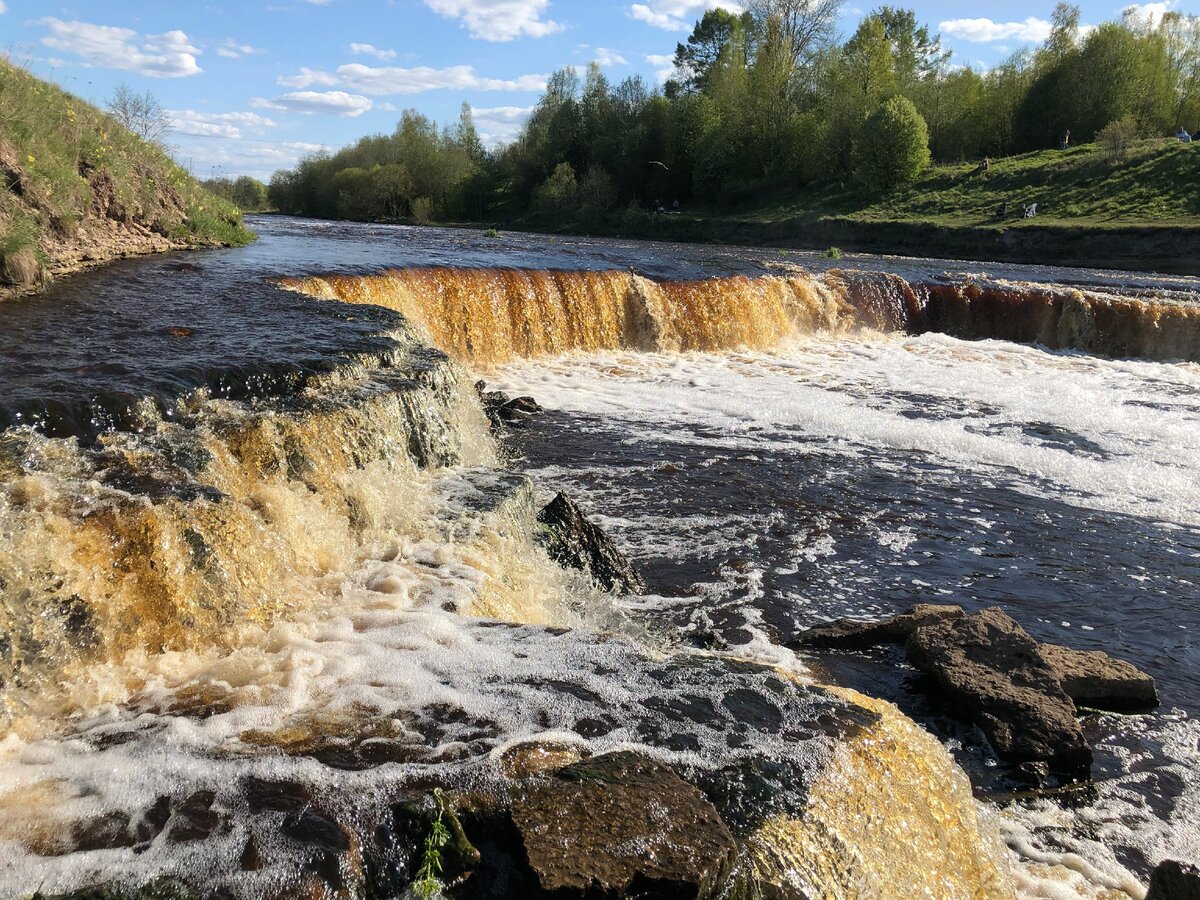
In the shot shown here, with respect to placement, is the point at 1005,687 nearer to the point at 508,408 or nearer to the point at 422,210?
the point at 508,408

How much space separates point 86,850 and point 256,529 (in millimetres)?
2652

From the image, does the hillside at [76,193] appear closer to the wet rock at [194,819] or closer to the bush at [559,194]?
the wet rock at [194,819]

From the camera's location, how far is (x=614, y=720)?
12.2ft

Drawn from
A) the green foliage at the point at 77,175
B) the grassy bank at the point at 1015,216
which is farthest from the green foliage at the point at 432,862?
the grassy bank at the point at 1015,216

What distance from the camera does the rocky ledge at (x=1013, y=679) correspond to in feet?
15.3

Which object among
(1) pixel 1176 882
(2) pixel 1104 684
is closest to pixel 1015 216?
(2) pixel 1104 684

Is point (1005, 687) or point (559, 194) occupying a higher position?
point (559, 194)

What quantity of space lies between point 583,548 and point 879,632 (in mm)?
2233

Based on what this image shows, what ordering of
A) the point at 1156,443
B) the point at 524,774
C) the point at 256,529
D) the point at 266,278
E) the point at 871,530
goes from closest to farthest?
the point at 524,774 → the point at 256,529 → the point at 871,530 → the point at 1156,443 → the point at 266,278

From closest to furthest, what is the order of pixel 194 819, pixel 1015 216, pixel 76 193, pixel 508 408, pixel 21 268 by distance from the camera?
pixel 194 819 < pixel 21 268 < pixel 508 408 < pixel 76 193 < pixel 1015 216

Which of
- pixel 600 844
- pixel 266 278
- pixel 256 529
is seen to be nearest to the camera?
pixel 600 844

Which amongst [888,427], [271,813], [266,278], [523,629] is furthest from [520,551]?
[266,278]

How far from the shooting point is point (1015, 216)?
36.3 m

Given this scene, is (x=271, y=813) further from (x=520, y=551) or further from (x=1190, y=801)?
(x=1190, y=801)
